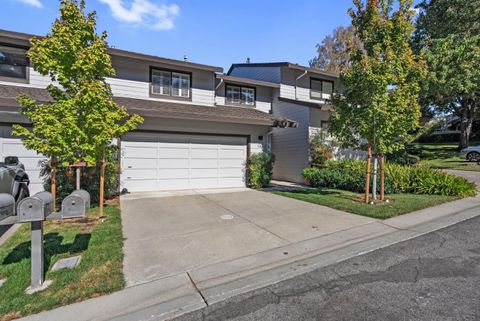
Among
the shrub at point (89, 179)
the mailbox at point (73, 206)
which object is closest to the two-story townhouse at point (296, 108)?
the shrub at point (89, 179)

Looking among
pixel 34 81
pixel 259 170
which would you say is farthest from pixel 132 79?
pixel 259 170

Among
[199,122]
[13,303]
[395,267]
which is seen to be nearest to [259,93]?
[199,122]

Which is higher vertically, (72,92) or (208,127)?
(72,92)

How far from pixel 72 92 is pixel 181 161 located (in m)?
5.48

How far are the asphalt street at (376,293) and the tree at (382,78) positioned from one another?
14.4ft

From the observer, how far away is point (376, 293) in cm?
323

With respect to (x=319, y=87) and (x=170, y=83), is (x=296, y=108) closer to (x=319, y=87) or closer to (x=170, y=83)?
(x=319, y=87)

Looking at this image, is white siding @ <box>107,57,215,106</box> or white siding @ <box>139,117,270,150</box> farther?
white siding @ <box>107,57,215,106</box>

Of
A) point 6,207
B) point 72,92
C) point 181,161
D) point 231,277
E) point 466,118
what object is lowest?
point 231,277

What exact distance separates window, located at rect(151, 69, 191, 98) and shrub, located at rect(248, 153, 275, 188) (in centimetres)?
455

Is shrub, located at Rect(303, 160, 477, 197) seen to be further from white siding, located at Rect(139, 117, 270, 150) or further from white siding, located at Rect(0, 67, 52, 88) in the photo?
white siding, located at Rect(0, 67, 52, 88)

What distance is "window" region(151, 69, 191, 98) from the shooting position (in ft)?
40.2

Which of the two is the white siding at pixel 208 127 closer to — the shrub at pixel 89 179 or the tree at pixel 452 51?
the shrub at pixel 89 179

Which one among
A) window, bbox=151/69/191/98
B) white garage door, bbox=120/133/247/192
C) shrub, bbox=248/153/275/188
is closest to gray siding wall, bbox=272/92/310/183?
shrub, bbox=248/153/275/188
